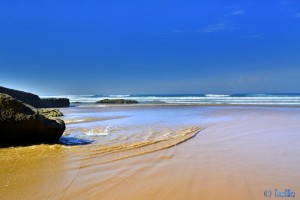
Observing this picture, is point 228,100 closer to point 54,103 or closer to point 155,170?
point 54,103

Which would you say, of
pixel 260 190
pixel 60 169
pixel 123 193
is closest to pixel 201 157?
pixel 260 190

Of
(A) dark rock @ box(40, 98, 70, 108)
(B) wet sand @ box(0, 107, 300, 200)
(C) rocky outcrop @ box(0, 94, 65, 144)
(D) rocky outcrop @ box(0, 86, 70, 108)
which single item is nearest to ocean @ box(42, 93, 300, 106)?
(A) dark rock @ box(40, 98, 70, 108)

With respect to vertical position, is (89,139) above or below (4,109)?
below

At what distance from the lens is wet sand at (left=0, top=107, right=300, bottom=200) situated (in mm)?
3508

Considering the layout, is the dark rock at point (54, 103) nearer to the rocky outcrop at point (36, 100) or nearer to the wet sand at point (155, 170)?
the rocky outcrop at point (36, 100)

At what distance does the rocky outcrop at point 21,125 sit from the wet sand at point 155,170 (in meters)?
0.53

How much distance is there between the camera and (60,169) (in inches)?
181

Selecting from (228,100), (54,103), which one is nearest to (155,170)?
Answer: (54,103)

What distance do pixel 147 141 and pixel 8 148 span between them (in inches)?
129

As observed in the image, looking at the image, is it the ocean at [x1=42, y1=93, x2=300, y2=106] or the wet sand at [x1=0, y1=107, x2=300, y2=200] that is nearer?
the wet sand at [x1=0, y1=107, x2=300, y2=200]

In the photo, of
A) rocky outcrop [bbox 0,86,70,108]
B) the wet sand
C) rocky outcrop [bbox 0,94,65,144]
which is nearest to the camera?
the wet sand

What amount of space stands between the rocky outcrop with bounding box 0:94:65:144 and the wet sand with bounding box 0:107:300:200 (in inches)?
20.9

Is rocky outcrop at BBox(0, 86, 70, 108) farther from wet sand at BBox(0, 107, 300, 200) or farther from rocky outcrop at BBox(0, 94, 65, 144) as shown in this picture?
wet sand at BBox(0, 107, 300, 200)

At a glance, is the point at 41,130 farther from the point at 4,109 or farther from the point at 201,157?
the point at 201,157
